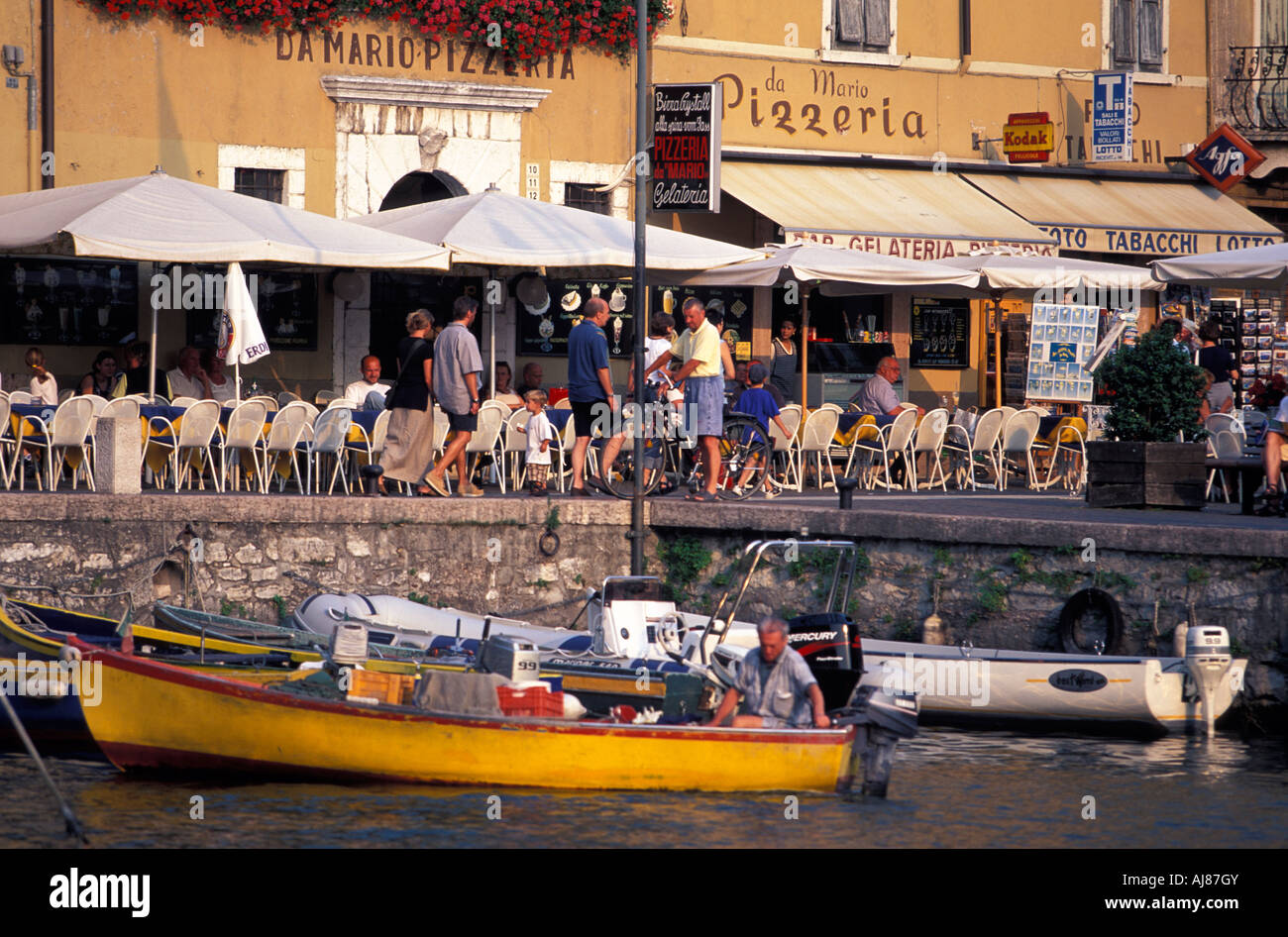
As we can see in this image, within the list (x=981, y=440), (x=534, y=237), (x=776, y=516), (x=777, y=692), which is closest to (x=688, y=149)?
(x=534, y=237)

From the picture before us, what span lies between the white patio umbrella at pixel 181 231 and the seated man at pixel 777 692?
6.27 meters

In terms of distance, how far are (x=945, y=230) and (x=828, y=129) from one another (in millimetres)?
1932

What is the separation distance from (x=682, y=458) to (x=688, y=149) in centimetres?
301

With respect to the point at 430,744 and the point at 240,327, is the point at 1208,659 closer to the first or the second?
the point at 430,744

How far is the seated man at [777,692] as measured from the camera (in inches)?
441

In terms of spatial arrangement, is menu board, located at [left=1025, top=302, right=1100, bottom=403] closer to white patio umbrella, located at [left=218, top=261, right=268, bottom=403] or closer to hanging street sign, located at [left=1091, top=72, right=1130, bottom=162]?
hanging street sign, located at [left=1091, top=72, right=1130, bottom=162]

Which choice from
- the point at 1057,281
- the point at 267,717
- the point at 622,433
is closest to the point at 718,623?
the point at 622,433

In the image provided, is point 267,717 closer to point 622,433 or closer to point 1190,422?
point 622,433

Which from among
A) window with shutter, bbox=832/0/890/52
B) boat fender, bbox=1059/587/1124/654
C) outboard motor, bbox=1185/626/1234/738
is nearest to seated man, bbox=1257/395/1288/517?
boat fender, bbox=1059/587/1124/654

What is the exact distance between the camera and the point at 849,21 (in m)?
23.2

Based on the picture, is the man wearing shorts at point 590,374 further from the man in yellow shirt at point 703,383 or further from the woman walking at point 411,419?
the woman walking at point 411,419

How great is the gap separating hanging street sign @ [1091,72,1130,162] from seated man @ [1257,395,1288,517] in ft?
30.8

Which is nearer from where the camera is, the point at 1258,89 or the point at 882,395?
the point at 882,395

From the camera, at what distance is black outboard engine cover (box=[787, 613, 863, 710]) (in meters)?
12.9
